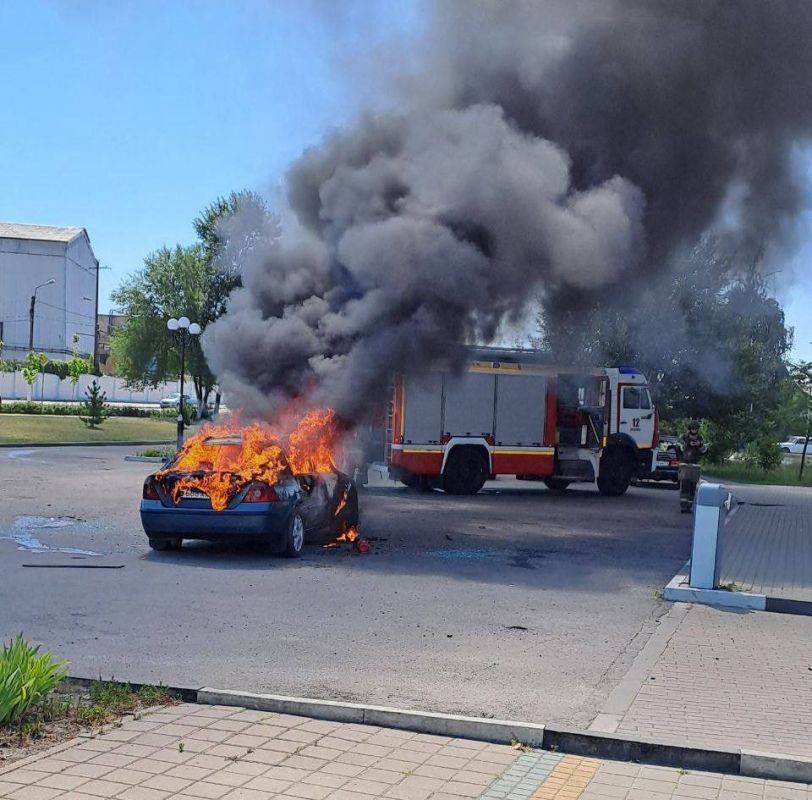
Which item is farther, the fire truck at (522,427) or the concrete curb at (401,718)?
the fire truck at (522,427)

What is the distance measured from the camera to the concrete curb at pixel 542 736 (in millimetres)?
4783

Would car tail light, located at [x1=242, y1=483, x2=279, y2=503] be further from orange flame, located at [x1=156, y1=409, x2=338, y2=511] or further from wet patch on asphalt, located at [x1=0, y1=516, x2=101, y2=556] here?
wet patch on asphalt, located at [x1=0, y1=516, x2=101, y2=556]

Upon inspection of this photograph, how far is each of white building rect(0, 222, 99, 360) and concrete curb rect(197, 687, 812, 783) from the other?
75448mm

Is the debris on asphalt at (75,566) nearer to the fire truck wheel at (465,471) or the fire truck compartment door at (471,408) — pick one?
the fire truck compartment door at (471,408)

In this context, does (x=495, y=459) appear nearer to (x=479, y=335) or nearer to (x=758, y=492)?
(x=479, y=335)

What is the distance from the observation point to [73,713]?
5113mm

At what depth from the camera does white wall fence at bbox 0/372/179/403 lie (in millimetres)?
60531

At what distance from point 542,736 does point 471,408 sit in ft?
49.8

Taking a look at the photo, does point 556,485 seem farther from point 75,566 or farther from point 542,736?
point 542,736

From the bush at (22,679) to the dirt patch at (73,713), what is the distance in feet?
0.20

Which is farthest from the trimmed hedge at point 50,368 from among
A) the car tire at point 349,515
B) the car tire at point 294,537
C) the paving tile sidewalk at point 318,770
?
the paving tile sidewalk at point 318,770

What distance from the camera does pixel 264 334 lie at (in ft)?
45.1

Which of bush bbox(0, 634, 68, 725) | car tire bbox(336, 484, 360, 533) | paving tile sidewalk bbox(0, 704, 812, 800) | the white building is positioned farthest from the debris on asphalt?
the white building

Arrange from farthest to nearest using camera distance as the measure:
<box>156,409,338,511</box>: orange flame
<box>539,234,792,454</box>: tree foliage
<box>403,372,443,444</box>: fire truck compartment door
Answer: <box>539,234,792,454</box>: tree foliage < <box>403,372,443,444</box>: fire truck compartment door < <box>156,409,338,511</box>: orange flame
